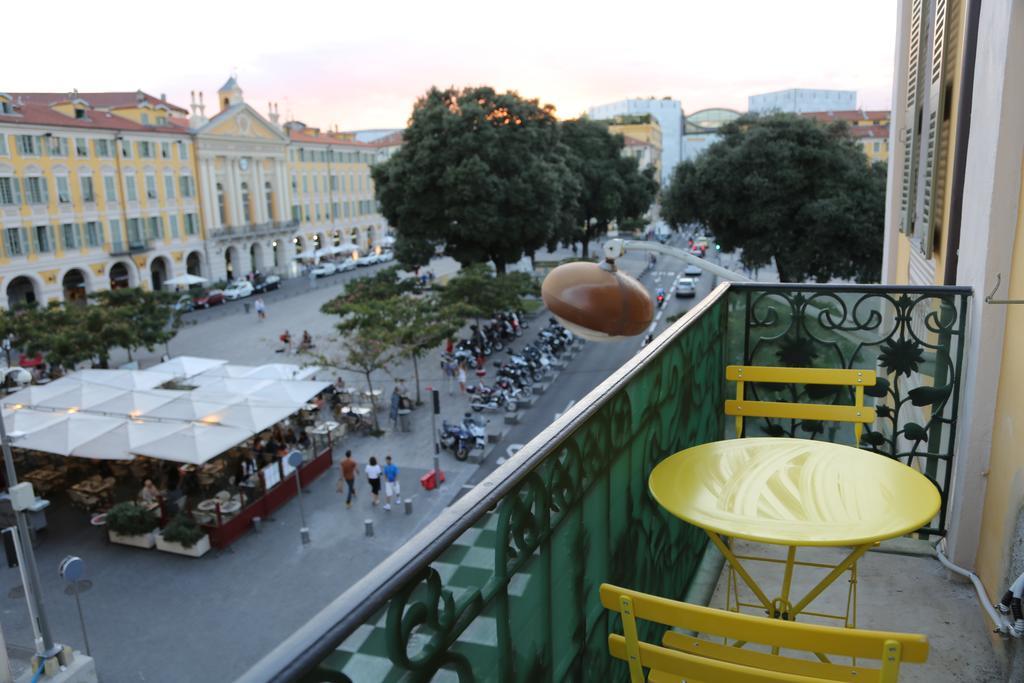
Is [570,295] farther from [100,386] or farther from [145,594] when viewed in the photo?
[100,386]

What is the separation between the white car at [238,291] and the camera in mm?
45375

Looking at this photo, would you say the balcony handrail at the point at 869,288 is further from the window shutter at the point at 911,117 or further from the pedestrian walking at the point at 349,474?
the pedestrian walking at the point at 349,474

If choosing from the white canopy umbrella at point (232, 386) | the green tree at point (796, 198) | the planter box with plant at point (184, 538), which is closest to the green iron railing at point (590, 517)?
the planter box with plant at point (184, 538)

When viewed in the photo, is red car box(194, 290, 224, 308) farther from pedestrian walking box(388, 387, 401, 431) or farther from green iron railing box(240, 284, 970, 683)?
green iron railing box(240, 284, 970, 683)

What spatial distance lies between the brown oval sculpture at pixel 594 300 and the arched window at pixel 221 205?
51166 millimetres

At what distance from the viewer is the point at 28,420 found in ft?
54.8

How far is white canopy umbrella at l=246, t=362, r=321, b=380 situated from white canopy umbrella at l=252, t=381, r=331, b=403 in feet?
5.25

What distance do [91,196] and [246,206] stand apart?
13.6m

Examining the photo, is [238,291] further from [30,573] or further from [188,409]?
[30,573]

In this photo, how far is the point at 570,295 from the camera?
3562mm

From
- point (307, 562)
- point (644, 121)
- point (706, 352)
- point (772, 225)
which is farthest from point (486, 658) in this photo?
point (644, 121)

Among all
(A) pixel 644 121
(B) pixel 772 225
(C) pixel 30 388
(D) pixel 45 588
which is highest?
(A) pixel 644 121

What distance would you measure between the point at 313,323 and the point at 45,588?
24.3 m

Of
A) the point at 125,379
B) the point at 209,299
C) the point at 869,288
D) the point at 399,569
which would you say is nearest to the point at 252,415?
the point at 125,379
